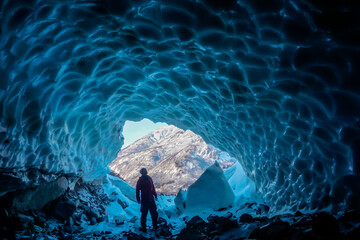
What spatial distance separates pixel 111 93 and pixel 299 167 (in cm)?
492

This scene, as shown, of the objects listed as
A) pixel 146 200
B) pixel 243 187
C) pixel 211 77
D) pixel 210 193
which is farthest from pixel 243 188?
pixel 211 77

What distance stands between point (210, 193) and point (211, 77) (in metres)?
4.99

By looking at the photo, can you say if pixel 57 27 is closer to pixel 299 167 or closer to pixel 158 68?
pixel 158 68

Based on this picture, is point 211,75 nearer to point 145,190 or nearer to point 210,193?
point 145,190

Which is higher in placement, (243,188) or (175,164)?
(175,164)

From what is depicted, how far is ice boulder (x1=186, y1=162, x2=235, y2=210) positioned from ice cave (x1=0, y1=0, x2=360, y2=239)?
7.21 feet

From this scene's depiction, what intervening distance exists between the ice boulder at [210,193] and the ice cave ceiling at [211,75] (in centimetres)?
229

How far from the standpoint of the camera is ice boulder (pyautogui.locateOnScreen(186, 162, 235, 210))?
7683 mm

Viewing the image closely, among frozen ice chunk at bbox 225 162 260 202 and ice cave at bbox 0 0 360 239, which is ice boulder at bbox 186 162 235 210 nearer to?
frozen ice chunk at bbox 225 162 260 202

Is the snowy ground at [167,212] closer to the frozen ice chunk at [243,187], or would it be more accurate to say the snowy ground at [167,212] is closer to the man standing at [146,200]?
the frozen ice chunk at [243,187]

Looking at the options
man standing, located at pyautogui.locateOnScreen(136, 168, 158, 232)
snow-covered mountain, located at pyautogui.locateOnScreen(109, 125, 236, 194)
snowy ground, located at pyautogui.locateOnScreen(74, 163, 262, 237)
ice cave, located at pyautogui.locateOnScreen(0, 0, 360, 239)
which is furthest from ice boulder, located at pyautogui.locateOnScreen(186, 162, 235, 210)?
snow-covered mountain, located at pyautogui.locateOnScreen(109, 125, 236, 194)

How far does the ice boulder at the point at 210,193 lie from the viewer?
25.2 ft

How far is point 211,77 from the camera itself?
15.7ft

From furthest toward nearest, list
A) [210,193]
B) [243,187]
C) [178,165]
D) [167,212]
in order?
1. [178,165]
2. [243,187]
3. [167,212]
4. [210,193]
